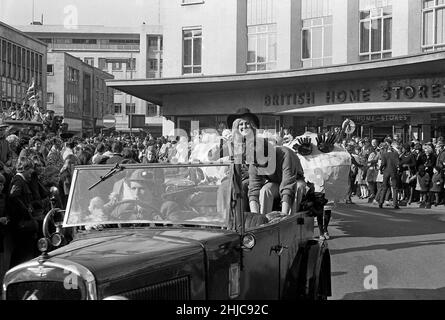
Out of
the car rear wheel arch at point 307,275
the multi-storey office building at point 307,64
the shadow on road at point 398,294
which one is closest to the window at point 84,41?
the multi-storey office building at point 307,64

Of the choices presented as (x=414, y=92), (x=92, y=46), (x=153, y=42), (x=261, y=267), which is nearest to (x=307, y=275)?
(x=261, y=267)

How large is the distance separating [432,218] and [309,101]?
10.7 m

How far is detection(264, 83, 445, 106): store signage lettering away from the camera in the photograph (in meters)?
20.9

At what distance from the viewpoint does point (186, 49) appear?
94.7ft

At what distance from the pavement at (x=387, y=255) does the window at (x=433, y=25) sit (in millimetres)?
8512

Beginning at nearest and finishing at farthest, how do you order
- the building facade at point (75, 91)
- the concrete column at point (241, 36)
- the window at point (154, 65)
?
the concrete column at point (241, 36)
the building facade at point (75, 91)
the window at point (154, 65)

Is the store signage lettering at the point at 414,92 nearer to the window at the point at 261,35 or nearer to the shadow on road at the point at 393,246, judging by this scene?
the window at the point at 261,35

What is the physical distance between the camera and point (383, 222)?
540 inches

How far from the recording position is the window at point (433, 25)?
840 inches

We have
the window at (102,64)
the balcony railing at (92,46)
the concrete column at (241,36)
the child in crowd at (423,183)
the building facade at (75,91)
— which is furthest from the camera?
the window at (102,64)

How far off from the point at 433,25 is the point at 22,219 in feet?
60.9

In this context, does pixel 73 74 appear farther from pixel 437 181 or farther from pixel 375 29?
pixel 437 181

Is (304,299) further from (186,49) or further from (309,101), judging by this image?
(186,49)

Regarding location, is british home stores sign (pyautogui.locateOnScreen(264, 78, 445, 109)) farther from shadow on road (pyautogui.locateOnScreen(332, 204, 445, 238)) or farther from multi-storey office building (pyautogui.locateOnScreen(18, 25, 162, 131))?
multi-storey office building (pyautogui.locateOnScreen(18, 25, 162, 131))
